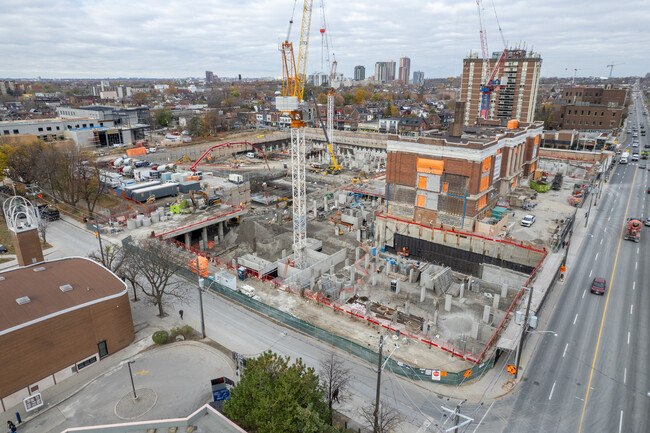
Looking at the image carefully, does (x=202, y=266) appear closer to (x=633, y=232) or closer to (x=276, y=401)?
(x=276, y=401)

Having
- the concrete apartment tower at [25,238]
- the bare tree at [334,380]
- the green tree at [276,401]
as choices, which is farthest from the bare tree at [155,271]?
the green tree at [276,401]

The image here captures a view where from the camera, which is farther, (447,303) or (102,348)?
(447,303)

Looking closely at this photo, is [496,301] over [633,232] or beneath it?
beneath

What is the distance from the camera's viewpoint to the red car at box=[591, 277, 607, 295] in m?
36.9

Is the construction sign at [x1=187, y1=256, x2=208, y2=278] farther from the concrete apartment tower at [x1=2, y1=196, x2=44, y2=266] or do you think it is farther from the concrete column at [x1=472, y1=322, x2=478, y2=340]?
the concrete column at [x1=472, y1=322, x2=478, y2=340]

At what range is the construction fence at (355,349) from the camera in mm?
25172

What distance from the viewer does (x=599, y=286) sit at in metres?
37.2

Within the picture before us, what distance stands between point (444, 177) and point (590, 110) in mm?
102131

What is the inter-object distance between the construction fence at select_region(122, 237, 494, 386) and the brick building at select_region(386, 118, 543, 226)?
26615mm

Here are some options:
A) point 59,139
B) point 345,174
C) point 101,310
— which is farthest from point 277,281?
point 59,139

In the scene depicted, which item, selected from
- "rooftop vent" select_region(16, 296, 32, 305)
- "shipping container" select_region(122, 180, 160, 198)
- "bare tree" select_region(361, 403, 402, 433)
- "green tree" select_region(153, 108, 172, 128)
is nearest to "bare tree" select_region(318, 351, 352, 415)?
"bare tree" select_region(361, 403, 402, 433)

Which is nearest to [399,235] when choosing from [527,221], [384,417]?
[527,221]

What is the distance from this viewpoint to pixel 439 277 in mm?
40562

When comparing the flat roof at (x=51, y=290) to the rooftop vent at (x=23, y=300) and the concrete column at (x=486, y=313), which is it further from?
the concrete column at (x=486, y=313)
